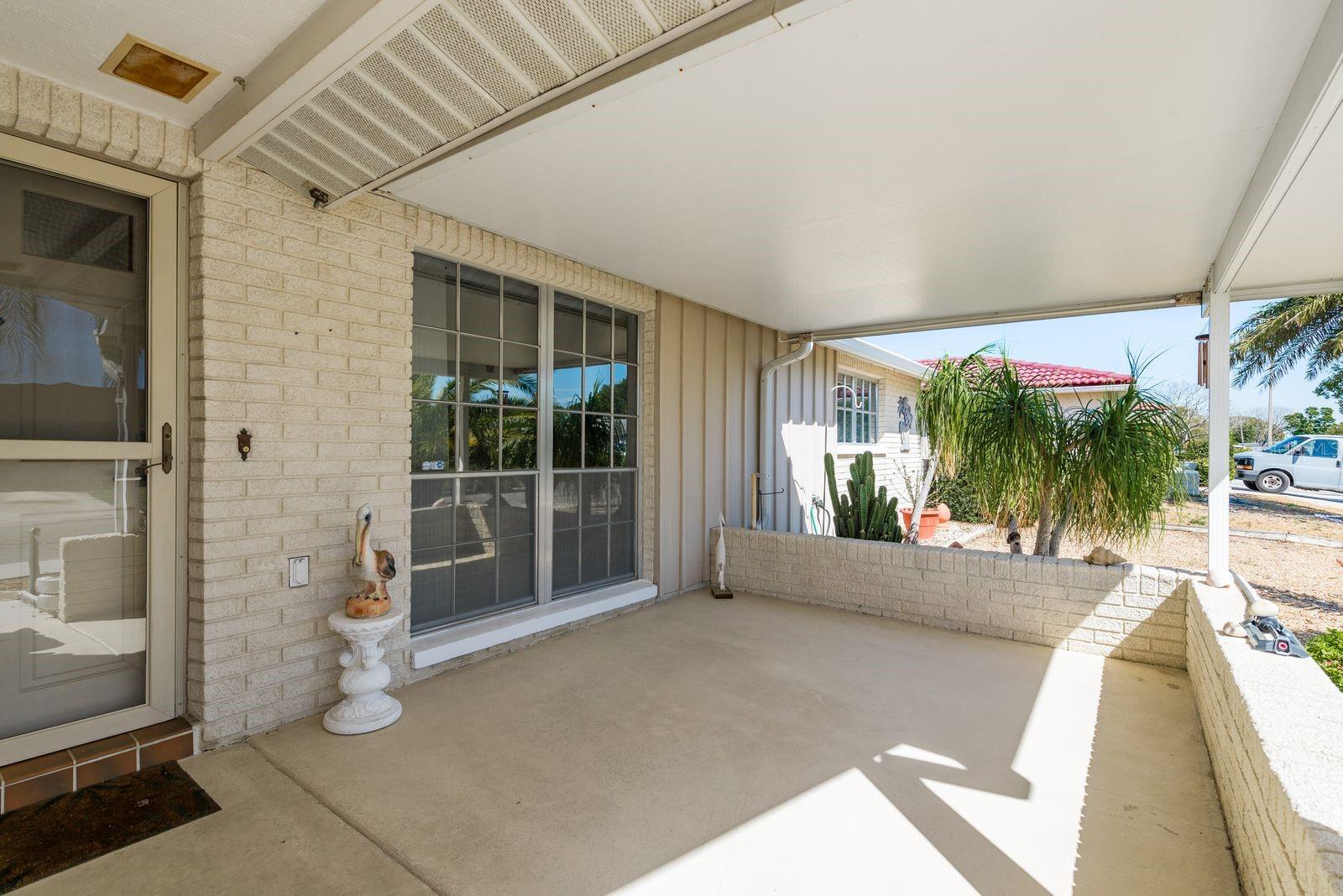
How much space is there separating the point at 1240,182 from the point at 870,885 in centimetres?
302

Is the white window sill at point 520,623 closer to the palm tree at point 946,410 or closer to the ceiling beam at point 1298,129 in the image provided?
the palm tree at point 946,410

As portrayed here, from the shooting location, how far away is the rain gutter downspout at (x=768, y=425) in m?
6.08

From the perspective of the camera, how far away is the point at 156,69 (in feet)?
6.73

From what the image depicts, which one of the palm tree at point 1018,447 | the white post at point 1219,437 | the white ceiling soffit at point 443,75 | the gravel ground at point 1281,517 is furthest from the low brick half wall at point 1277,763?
the white ceiling soffit at point 443,75

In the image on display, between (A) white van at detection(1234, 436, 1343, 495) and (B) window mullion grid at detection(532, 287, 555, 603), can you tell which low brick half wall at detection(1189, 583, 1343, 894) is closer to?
(A) white van at detection(1234, 436, 1343, 495)

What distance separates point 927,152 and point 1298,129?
1.04 meters

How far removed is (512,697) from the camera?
121 inches

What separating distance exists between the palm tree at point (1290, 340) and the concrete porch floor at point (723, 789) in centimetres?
240

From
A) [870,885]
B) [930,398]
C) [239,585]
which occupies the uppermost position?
[930,398]

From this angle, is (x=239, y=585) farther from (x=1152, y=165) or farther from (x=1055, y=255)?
(x=1055, y=255)

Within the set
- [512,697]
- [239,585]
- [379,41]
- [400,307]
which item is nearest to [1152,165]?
[379,41]

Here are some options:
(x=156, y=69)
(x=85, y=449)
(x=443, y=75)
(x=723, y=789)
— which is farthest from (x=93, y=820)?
(x=443, y=75)

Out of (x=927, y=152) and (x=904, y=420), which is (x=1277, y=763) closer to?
(x=927, y=152)

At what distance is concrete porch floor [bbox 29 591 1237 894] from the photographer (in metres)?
1.84
